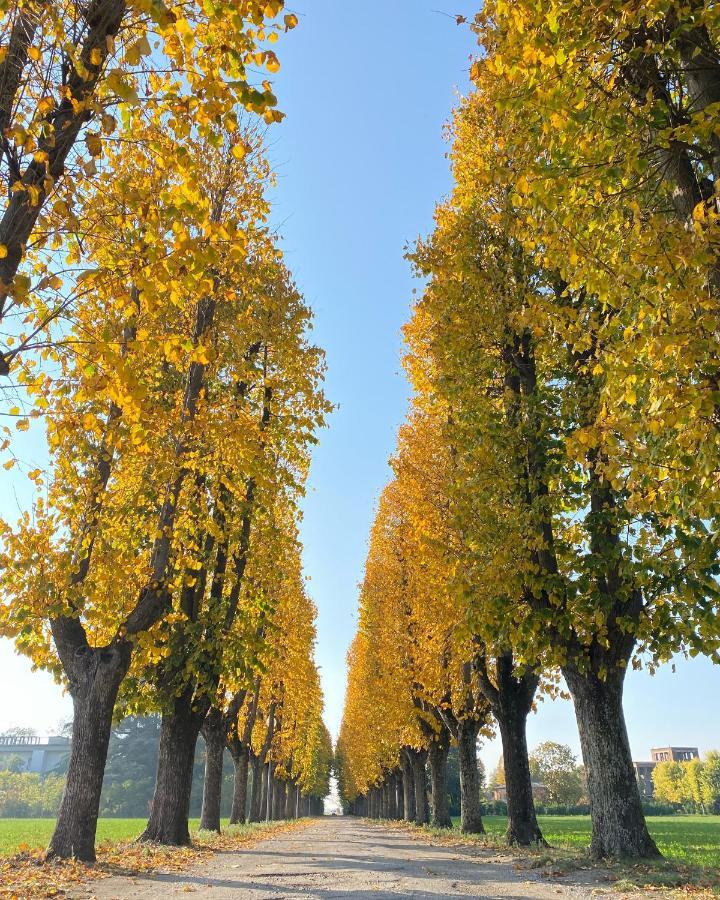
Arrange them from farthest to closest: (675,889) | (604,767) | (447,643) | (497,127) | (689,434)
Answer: (447,643) < (497,127) < (604,767) < (675,889) < (689,434)

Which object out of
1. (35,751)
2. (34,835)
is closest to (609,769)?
(34,835)

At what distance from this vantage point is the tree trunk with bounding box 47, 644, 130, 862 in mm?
8367

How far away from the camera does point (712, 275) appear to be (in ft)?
17.0

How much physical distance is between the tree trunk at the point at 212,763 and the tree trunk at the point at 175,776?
5.60m

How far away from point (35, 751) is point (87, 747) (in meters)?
133

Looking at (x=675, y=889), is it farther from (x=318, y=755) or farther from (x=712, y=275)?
(x=318, y=755)

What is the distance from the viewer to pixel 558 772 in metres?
92.6

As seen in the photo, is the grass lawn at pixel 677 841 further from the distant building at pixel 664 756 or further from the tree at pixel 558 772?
the distant building at pixel 664 756

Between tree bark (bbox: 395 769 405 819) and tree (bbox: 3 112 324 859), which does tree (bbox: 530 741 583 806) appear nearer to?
tree bark (bbox: 395 769 405 819)

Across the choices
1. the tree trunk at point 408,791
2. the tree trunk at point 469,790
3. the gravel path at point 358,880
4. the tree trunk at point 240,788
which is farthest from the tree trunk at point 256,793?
the gravel path at point 358,880

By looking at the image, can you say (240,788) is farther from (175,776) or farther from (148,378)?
(148,378)

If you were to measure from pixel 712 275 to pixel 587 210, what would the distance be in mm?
1683

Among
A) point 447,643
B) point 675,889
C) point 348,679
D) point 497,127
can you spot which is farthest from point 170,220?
point 348,679

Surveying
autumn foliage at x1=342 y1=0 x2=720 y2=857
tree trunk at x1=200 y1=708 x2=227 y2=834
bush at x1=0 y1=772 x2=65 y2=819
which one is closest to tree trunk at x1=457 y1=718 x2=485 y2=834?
autumn foliage at x1=342 y1=0 x2=720 y2=857
